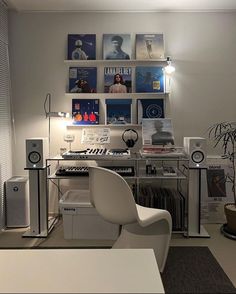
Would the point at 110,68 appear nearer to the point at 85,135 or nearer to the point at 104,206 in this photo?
the point at 85,135

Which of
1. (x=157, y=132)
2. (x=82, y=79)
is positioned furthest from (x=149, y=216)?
(x=82, y=79)

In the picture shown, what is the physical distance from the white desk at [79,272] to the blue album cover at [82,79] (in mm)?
2860

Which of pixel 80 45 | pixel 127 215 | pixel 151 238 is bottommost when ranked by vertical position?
pixel 151 238

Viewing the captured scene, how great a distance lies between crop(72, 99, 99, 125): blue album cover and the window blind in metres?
0.79

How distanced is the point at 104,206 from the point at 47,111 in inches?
74.0

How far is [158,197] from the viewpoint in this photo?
135 inches

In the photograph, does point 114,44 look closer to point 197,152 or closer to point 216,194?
point 197,152

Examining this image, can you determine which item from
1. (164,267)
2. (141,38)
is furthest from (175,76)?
(164,267)

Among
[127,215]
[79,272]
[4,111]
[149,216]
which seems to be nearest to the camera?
[79,272]

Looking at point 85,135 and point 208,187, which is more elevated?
point 85,135

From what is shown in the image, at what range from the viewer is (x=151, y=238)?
255 cm

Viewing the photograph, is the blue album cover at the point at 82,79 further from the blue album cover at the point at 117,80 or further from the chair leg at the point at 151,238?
the chair leg at the point at 151,238

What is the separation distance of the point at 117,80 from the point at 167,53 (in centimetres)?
70

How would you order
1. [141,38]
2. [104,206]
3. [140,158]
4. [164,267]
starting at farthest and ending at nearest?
[141,38] < [140,158] < [164,267] < [104,206]
